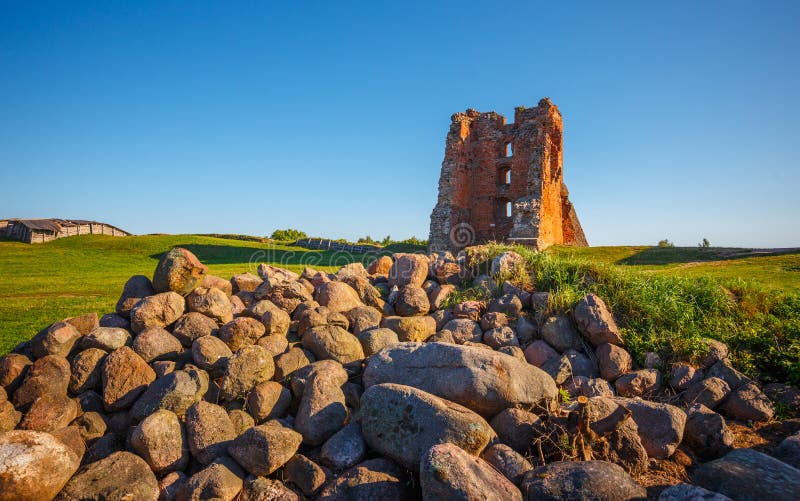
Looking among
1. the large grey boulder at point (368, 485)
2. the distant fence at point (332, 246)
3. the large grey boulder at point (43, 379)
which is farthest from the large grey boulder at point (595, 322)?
the distant fence at point (332, 246)

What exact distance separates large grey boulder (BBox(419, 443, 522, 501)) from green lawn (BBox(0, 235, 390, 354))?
26.5 ft

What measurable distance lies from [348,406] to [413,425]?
1092 mm

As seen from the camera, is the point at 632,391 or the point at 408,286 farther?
the point at 408,286

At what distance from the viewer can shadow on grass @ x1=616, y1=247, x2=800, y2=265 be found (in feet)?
53.5

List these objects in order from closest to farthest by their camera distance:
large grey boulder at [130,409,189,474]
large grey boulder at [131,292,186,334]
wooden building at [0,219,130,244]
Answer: large grey boulder at [130,409,189,474], large grey boulder at [131,292,186,334], wooden building at [0,219,130,244]

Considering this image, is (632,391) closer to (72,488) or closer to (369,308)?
(369,308)

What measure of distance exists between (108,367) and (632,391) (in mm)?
6238

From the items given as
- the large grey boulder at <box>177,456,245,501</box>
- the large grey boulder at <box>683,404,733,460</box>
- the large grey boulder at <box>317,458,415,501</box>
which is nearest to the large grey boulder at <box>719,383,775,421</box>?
the large grey boulder at <box>683,404,733,460</box>

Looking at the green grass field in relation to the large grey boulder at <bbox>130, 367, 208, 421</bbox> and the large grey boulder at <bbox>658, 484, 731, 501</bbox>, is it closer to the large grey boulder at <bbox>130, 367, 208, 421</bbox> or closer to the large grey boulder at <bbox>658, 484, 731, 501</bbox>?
the large grey boulder at <bbox>658, 484, 731, 501</bbox>

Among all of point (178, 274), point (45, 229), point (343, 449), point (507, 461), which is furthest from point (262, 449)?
point (45, 229)

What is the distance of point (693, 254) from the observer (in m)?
17.6

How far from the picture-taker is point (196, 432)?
4297mm

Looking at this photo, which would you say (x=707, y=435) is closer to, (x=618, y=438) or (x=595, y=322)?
(x=618, y=438)

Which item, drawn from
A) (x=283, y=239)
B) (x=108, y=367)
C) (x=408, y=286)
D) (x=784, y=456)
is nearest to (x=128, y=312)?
(x=108, y=367)
